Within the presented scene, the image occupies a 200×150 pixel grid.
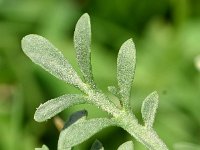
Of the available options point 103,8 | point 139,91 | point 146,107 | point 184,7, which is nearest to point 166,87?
point 139,91

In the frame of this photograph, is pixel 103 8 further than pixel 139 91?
Yes

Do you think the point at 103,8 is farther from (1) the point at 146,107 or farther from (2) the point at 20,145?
(1) the point at 146,107

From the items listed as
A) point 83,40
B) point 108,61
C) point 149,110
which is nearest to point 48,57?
point 83,40

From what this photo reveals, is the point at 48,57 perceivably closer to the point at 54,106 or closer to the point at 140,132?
the point at 54,106

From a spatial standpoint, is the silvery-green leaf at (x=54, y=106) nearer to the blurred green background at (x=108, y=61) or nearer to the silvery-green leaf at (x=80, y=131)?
the silvery-green leaf at (x=80, y=131)

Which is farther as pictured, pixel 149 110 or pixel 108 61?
pixel 108 61

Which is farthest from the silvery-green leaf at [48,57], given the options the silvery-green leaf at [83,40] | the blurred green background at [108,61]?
the blurred green background at [108,61]
